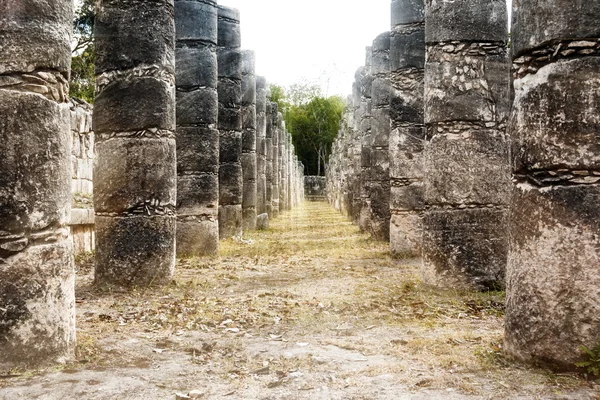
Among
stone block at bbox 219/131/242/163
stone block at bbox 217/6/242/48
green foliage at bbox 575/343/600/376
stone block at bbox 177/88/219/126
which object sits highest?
stone block at bbox 217/6/242/48

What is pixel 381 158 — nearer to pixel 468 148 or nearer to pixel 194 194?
pixel 194 194

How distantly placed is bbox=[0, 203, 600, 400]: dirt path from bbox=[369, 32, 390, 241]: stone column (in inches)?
167

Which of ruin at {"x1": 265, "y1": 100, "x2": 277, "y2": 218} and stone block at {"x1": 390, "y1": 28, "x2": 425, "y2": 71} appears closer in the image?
stone block at {"x1": 390, "y1": 28, "x2": 425, "y2": 71}

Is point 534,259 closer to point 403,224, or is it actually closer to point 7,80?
point 7,80

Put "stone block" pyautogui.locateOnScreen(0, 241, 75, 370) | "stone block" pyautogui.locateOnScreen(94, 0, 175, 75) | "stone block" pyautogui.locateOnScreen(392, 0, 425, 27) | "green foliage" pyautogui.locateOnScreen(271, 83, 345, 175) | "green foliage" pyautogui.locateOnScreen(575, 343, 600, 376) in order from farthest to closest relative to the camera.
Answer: "green foliage" pyautogui.locateOnScreen(271, 83, 345, 175), "stone block" pyautogui.locateOnScreen(392, 0, 425, 27), "stone block" pyautogui.locateOnScreen(94, 0, 175, 75), "stone block" pyautogui.locateOnScreen(0, 241, 75, 370), "green foliage" pyautogui.locateOnScreen(575, 343, 600, 376)

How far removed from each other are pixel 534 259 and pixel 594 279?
1.23 feet

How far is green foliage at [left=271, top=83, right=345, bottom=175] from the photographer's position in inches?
2448

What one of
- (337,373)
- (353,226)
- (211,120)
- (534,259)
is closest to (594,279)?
(534,259)

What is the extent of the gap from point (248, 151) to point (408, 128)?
704 centimetres

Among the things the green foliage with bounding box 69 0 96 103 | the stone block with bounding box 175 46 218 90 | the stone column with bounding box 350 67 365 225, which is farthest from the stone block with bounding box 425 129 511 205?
the green foliage with bounding box 69 0 96 103

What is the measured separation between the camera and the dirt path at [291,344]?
3876 mm

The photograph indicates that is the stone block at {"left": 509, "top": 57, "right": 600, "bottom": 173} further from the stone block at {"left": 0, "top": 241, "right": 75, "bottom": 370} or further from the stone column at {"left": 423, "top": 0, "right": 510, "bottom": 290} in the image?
the stone block at {"left": 0, "top": 241, "right": 75, "bottom": 370}

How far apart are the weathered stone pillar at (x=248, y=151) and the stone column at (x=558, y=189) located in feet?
41.3

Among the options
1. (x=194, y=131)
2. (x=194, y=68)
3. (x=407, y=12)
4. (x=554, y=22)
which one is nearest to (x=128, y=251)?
(x=194, y=131)
